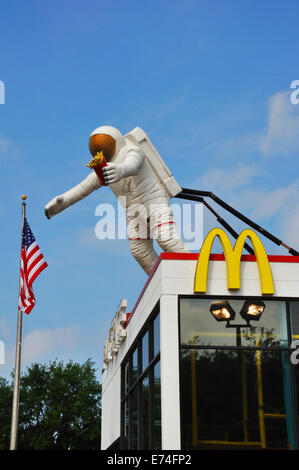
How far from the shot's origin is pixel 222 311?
1102 cm

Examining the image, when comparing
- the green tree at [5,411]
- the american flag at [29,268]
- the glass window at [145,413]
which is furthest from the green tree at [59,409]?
the glass window at [145,413]

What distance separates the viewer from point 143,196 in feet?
43.6

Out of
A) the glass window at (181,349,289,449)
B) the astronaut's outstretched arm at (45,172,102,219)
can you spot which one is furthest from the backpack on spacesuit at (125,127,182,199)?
the glass window at (181,349,289,449)

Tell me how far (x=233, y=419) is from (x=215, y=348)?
1.10m

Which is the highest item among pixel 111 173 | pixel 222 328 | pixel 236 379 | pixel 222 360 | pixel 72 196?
pixel 72 196

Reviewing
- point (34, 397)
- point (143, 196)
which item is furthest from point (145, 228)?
point (34, 397)

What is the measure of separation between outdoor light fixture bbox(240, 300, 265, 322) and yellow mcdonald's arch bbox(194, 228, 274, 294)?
0.77ft

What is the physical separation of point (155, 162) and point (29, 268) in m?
4.46

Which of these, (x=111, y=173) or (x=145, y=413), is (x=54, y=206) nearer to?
(x=111, y=173)

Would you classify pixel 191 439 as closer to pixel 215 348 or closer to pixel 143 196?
pixel 215 348

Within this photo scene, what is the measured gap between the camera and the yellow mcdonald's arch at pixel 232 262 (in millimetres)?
10977

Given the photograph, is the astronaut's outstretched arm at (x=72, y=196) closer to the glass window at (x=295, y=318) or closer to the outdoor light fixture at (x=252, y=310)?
the outdoor light fixture at (x=252, y=310)

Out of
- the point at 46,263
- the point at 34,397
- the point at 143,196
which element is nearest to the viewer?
the point at 143,196

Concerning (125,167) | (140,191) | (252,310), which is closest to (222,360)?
(252,310)
